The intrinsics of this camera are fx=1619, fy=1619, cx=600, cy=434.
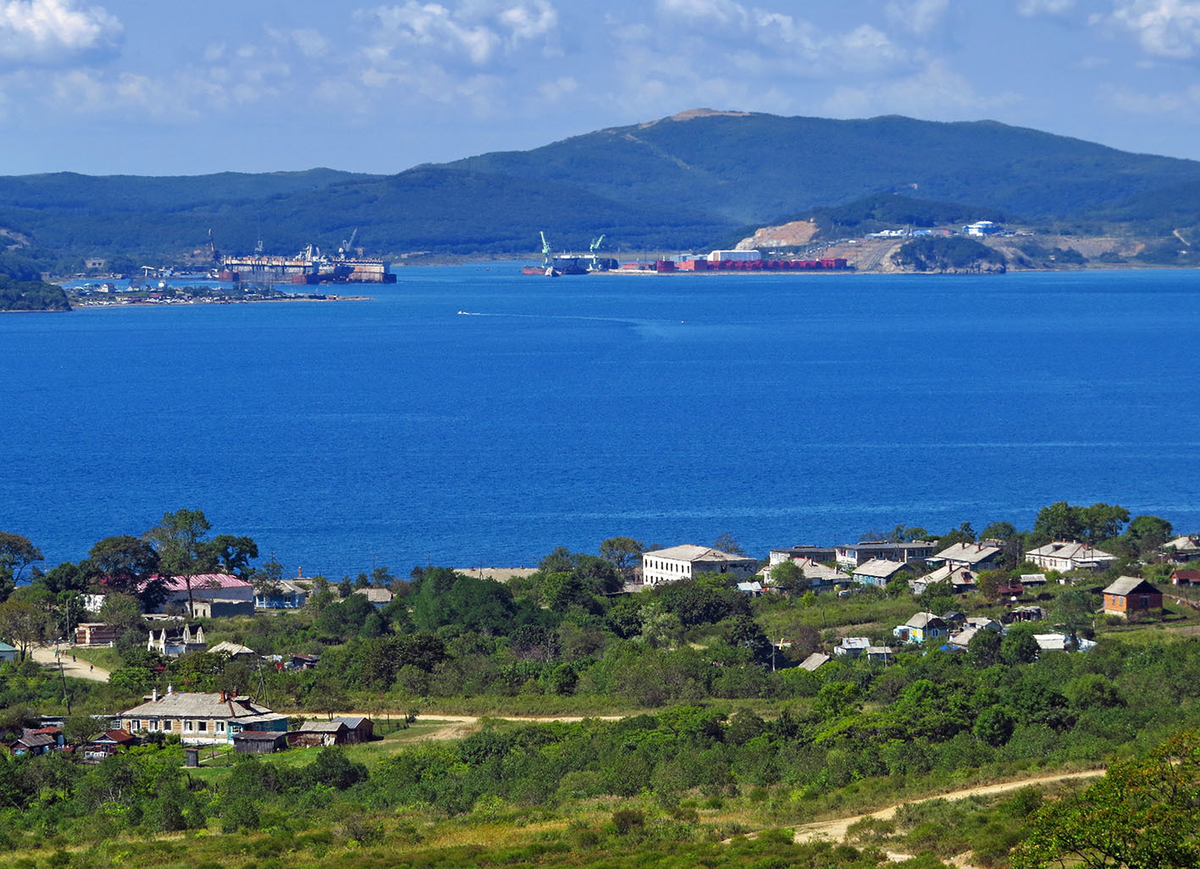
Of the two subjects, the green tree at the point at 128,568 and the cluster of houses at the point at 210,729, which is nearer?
the cluster of houses at the point at 210,729

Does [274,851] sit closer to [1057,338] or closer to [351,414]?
[351,414]

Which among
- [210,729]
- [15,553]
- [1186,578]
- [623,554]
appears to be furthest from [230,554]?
[1186,578]

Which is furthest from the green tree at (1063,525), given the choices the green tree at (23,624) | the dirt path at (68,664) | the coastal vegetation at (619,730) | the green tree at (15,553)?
the green tree at (15,553)

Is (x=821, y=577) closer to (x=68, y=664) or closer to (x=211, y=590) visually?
(x=211, y=590)

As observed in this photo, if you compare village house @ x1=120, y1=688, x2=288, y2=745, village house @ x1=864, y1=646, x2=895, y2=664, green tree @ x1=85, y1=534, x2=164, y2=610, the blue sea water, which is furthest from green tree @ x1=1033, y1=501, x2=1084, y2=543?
village house @ x1=120, y1=688, x2=288, y2=745

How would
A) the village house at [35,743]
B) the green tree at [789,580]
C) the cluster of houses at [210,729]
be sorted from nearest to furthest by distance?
the village house at [35,743] → the cluster of houses at [210,729] → the green tree at [789,580]

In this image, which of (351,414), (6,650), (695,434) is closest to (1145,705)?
(6,650)

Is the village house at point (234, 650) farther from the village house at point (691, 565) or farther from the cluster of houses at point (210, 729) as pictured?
the village house at point (691, 565)
